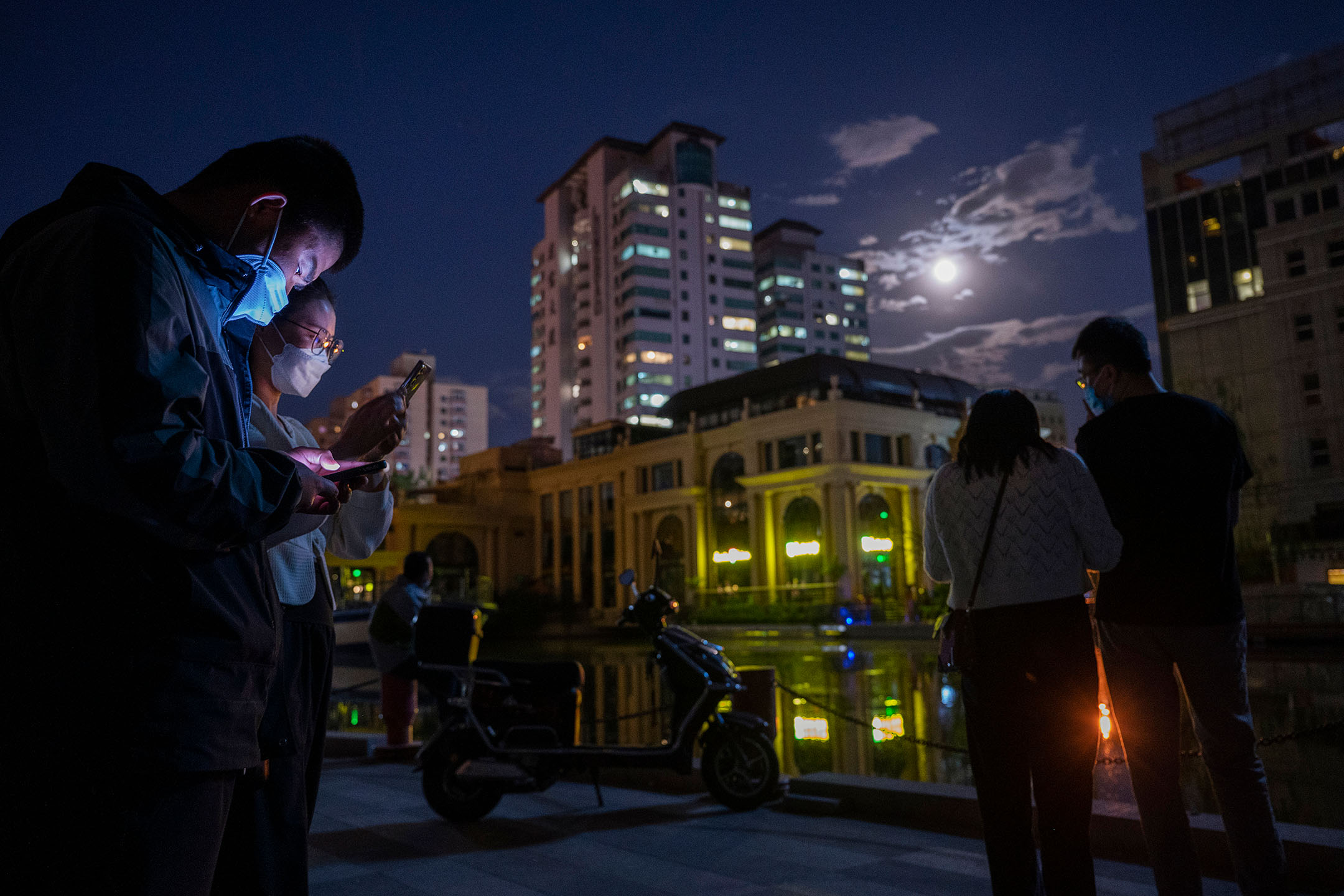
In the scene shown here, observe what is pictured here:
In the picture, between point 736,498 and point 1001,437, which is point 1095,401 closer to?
point 1001,437

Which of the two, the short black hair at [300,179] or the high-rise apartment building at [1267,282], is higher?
the high-rise apartment building at [1267,282]

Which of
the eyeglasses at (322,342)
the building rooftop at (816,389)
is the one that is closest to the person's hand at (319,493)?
the eyeglasses at (322,342)

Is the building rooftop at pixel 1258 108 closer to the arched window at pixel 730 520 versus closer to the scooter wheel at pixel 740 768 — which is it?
the arched window at pixel 730 520

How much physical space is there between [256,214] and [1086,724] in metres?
2.80

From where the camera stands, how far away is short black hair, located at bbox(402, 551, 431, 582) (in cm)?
797

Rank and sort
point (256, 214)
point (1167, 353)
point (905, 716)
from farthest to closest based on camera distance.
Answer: point (1167, 353)
point (905, 716)
point (256, 214)

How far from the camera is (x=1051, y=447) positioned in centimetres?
319

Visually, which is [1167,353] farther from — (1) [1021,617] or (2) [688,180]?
(1) [1021,617]

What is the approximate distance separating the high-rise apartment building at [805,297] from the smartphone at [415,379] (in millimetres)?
107569

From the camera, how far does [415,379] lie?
7.27ft

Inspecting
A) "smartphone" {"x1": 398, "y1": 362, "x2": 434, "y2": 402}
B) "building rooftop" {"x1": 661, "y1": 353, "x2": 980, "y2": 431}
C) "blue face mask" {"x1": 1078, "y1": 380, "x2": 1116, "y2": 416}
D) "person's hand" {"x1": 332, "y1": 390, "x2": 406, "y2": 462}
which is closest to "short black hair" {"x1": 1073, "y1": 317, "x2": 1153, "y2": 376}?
"blue face mask" {"x1": 1078, "y1": 380, "x2": 1116, "y2": 416}

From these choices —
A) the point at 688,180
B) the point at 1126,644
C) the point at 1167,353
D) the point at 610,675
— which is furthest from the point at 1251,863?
the point at 688,180

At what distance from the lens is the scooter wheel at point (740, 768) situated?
5.52m

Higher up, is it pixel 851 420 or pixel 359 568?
pixel 851 420
